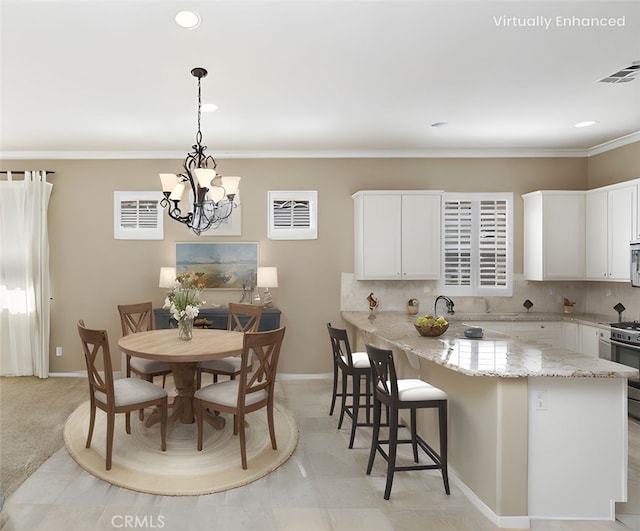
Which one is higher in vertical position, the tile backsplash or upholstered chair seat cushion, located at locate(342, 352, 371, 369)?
the tile backsplash

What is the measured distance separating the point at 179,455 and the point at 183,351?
0.76m

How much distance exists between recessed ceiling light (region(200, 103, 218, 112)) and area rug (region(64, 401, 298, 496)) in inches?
110

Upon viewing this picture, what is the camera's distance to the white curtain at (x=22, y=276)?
521 centimetres

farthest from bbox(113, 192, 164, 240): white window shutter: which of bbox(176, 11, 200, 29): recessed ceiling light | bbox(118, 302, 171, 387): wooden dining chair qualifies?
bbox(176, 11, 200, 29): recessed ceiling light

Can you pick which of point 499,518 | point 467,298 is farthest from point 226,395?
point 467,298

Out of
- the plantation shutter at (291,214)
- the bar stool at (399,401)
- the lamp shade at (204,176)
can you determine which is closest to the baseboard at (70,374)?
the plantation shutter at (291,214)

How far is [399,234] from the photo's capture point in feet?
16.6

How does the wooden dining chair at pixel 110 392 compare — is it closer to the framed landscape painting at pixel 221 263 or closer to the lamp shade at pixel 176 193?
the lamp shade at pixel 176 193

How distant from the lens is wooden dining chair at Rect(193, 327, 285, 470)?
2986 mm

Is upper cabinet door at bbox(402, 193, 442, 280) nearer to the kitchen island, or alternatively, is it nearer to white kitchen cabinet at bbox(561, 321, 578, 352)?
white kitchen cabinet at bbox(561, 321, 578, 352)

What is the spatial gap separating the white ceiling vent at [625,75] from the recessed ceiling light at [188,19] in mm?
2912

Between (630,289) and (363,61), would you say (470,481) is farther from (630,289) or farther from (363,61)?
(630,289)

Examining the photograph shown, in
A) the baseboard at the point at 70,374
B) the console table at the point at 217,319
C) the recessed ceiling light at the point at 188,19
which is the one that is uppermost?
the recessed ceiling light at the point at 188,19

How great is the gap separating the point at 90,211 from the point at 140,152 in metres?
0.97
